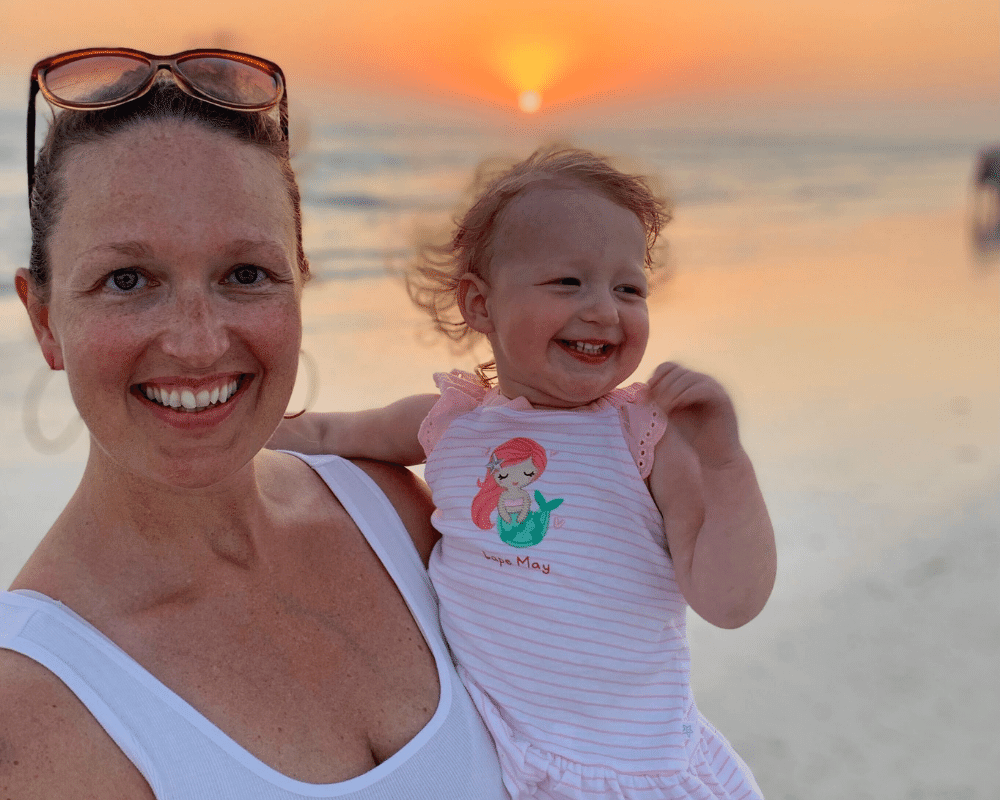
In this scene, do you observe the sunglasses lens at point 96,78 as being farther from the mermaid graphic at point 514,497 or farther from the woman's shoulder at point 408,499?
the mermaid graphic at point 514,497

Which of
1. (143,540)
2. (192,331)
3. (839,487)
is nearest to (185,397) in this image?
(192,331)

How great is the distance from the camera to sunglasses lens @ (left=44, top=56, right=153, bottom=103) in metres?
2.09

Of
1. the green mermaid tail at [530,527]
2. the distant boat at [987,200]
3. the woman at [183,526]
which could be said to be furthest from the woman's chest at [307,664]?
the distant boat at [987,200]

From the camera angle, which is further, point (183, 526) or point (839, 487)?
point (839, 487)

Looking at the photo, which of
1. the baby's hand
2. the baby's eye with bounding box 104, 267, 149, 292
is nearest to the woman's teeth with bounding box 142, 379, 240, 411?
the baby's eye with bounding box 104, 267, 149, 292

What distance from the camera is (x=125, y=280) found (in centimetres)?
198

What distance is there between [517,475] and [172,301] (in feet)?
3.12

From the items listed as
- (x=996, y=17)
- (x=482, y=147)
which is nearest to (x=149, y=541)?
(x=482, y=147)

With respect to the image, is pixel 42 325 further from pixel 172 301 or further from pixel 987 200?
pixel 987 200

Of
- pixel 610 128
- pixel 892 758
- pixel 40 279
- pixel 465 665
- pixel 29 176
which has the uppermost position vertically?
pixel 610 128

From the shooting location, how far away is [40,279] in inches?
83.4

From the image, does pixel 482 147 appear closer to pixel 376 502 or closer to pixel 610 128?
pixel 610 128

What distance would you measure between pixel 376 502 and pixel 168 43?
1104cm

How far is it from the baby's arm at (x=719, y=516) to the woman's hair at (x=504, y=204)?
0.62 m
